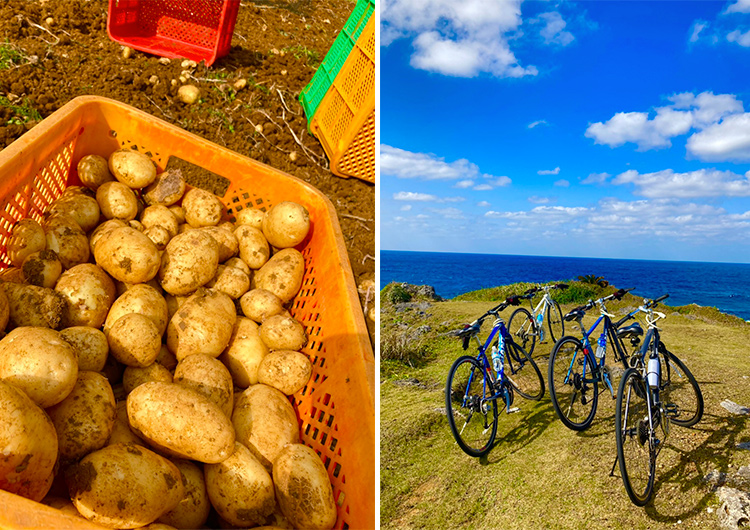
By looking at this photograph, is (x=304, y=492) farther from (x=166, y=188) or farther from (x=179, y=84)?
(x=179, y=84)

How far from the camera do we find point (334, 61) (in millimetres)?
3893

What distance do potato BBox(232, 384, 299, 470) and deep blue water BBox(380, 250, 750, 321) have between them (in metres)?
2.13

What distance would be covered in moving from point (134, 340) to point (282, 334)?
583mm

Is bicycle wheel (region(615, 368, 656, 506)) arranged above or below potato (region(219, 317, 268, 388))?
below

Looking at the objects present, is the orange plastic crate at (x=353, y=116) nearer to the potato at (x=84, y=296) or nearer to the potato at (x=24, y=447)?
the potato at (x=84, y=296)

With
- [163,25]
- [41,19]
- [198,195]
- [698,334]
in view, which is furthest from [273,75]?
[698,334]

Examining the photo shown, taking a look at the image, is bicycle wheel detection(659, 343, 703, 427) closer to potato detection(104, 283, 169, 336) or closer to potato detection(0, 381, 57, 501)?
potato detection(104, 283, 169, 336)

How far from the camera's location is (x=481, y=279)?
49.9 metres

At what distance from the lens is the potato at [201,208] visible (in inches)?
98.8

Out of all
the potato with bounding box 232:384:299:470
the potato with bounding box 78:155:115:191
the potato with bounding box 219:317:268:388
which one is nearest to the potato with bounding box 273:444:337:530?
the potato with bounding box 232:384:299:470

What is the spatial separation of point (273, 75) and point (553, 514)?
3.78m

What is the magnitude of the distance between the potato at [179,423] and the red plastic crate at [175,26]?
3250 mm

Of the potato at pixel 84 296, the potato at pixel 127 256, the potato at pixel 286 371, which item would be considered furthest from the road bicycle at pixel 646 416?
the potato at pixel 84 296

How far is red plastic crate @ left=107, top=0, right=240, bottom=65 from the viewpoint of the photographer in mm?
4059
